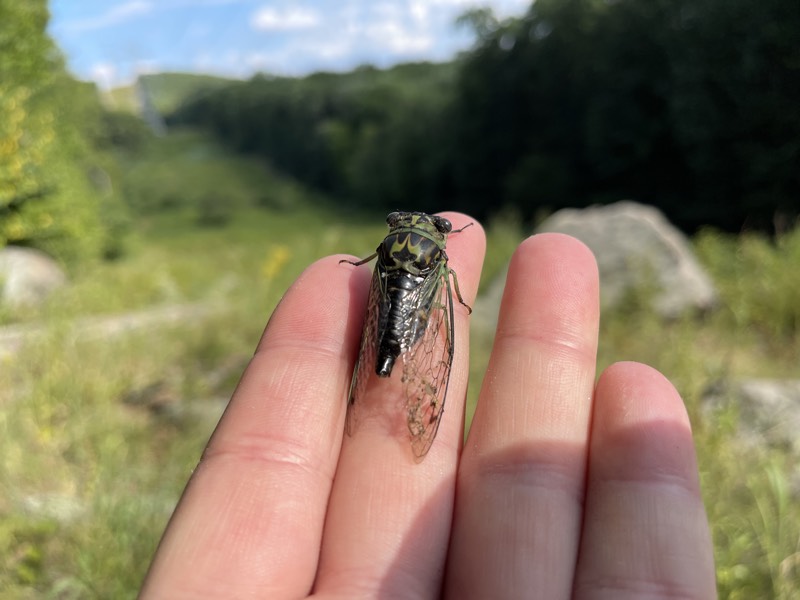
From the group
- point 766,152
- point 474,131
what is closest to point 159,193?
point 474,131

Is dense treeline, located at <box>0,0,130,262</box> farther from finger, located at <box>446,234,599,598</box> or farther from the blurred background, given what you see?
finger, located at <box>446,234,599,598</box>

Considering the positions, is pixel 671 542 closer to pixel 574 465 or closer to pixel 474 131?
pixel 574 465

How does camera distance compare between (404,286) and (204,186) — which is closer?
(404,286)

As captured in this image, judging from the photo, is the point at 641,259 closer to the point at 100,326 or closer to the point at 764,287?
the point at 764,287

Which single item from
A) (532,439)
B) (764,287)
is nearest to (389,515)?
(532,439)

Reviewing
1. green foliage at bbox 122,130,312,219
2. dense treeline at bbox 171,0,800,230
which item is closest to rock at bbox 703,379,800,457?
dense treeline at bbox 171,0,800,230

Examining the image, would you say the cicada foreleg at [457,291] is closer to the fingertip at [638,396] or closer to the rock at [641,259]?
the fingertip at [638,396]

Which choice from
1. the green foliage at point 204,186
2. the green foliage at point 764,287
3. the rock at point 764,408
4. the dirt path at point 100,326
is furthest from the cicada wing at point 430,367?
the green foliage at point 204,186
